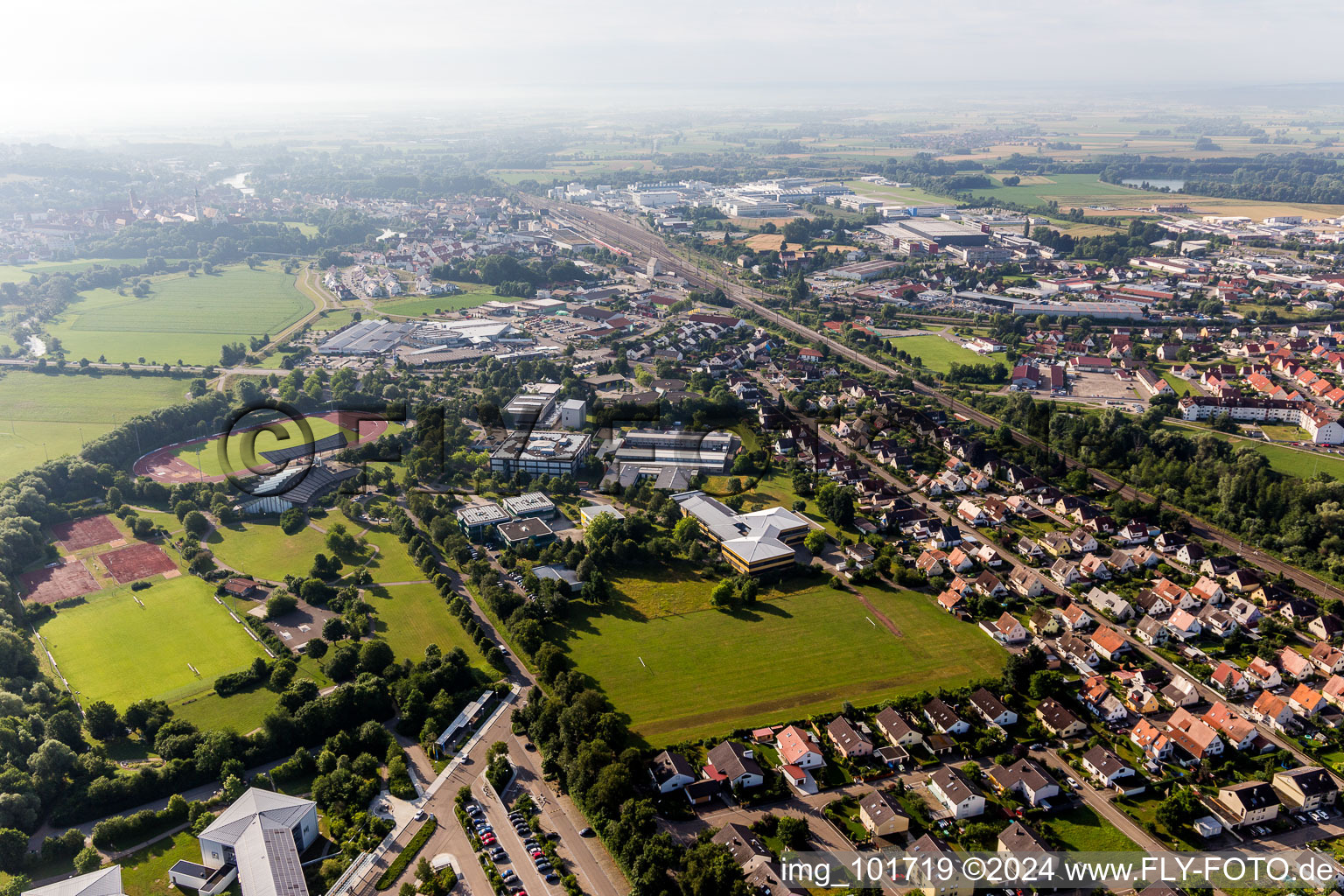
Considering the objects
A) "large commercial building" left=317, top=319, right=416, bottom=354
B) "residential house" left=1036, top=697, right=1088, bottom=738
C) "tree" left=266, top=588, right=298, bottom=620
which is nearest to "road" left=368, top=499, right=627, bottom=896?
"tree" left=266, top=588, right=298, bottom=620

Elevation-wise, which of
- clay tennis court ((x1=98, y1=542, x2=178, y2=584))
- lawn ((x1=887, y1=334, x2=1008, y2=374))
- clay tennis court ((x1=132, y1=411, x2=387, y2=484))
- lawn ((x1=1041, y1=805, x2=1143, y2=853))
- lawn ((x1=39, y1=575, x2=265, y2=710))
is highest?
lawn ((x1=887, y1=334, x2=1008, y2=374))

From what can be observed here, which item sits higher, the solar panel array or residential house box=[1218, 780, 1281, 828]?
the solar panel array

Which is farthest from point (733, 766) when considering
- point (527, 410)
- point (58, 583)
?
point (527, 410)

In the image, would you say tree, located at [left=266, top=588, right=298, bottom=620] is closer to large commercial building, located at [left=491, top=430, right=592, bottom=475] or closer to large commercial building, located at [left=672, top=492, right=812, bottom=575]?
large commercial building, located at [left=491, top=430, right=592, bottom=475]

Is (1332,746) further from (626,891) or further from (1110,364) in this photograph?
(1110,364)

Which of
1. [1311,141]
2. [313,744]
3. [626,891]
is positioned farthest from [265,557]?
[1311,141]

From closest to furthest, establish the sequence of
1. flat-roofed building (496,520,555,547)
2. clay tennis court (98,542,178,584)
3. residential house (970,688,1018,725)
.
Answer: residential house (970,688,1018,725), clay tennis court (98,542,178,584), flat-roofed building (496,520,555,547)

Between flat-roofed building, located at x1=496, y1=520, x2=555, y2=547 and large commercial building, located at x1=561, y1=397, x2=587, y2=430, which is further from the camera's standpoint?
large commercial building, located at x1=561, y1=397, x2=587, y2=430

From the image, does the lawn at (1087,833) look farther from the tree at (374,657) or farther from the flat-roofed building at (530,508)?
→ the flat-roofed building at (530,508)
